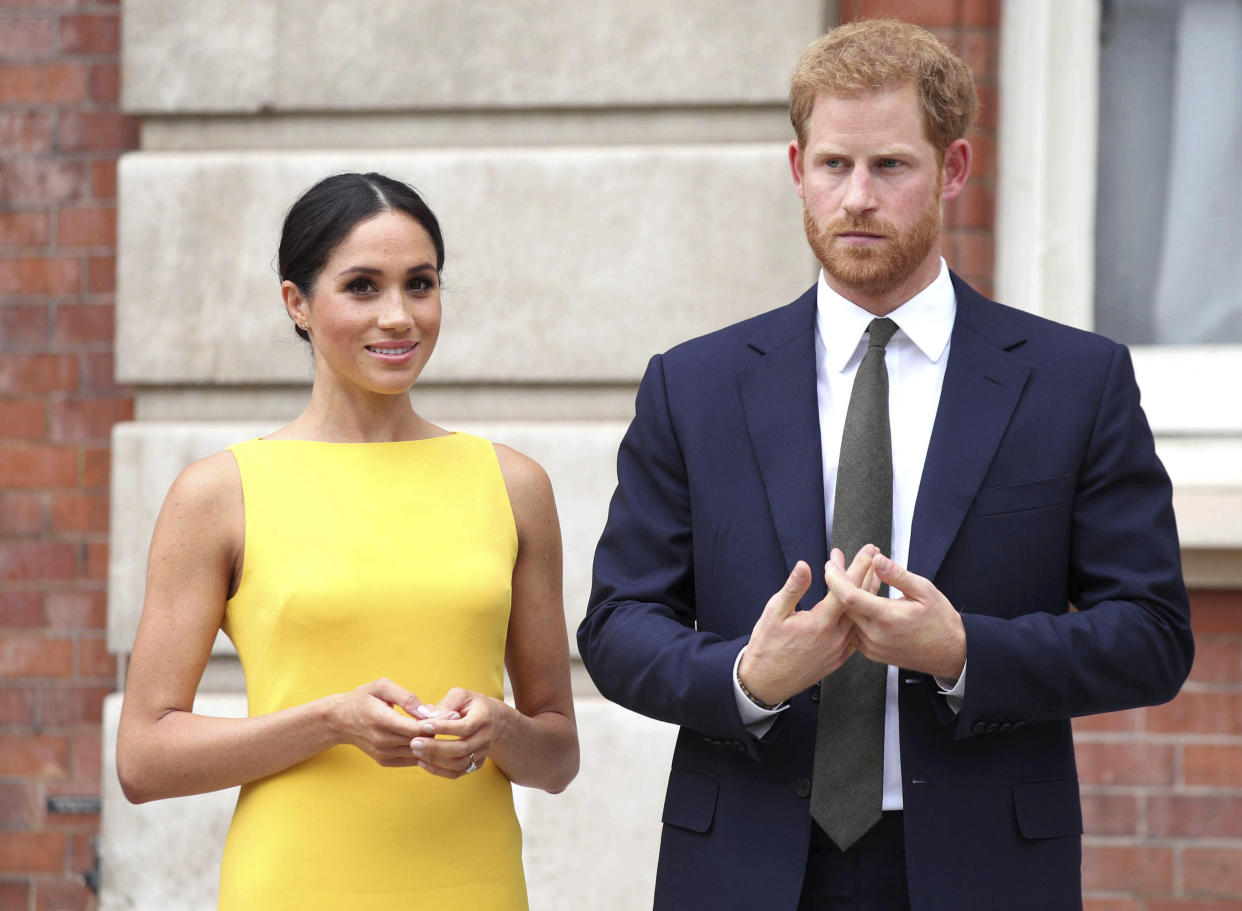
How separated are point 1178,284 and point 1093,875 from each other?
156 centimetres

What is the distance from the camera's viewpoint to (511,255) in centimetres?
391

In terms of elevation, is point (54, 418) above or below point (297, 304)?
below

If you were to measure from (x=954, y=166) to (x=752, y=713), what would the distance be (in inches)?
35.5

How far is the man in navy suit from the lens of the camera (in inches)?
80.5

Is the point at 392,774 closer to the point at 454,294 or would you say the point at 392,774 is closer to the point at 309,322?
the point at 309,322

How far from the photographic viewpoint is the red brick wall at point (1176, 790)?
366 centimetres

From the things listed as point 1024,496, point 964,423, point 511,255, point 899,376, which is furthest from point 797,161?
point 511,255

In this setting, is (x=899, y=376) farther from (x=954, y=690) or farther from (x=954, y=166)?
(x=954, y=690)

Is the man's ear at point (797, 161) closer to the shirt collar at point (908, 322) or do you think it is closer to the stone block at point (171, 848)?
the shirt collar at point (908, 322)

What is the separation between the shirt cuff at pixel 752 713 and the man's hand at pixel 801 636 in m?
0.06

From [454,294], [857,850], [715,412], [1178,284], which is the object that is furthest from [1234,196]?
[857,850]

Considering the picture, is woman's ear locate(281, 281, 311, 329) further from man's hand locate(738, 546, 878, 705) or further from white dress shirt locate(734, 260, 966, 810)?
man's hand locate(738, 546, 878, 705)

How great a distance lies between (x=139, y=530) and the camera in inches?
156

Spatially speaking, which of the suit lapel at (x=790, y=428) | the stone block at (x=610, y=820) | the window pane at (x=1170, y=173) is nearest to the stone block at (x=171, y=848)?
the stone block at (x=610, y=820)
